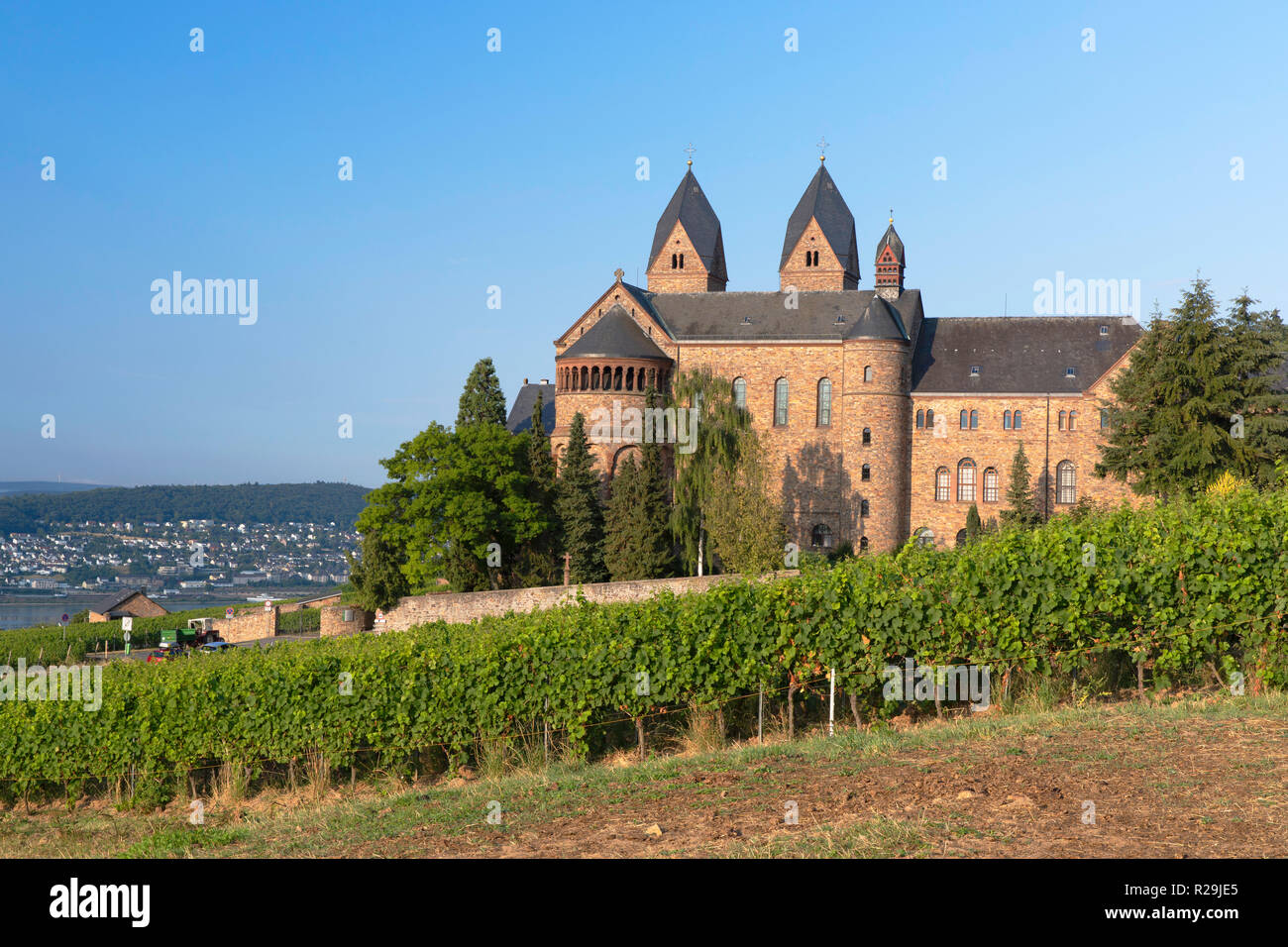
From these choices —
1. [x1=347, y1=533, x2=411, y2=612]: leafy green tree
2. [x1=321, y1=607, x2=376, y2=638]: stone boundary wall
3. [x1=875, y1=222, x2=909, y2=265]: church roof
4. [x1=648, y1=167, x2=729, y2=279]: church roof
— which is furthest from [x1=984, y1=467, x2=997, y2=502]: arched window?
[x1=321, y1=607, x2=376, y2=638]: stone boundary wall

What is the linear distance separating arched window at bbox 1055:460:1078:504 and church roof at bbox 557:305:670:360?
20.2m

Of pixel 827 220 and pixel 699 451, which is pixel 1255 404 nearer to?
pixel 699 451

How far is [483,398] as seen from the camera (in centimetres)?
5375

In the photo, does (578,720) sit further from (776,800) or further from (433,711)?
(776,800)

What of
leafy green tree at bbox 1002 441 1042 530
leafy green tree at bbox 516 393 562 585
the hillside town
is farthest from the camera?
the hillside town

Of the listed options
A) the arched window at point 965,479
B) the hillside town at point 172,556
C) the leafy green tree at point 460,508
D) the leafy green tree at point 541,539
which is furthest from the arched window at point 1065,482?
the hillside town at point 172,556

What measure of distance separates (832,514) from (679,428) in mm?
11705

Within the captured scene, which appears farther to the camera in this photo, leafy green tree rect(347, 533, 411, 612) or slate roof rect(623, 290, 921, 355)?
slate roof rect(623, 290, 921, 355)

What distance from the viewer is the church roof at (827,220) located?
65750mm

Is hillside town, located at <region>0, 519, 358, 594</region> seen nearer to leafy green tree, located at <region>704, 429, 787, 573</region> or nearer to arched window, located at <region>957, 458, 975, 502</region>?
arched window, located at <region>957, 458, 975, 502</region>

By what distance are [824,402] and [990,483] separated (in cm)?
915

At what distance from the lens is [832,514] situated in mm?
56500

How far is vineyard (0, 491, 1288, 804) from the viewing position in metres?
13.4
